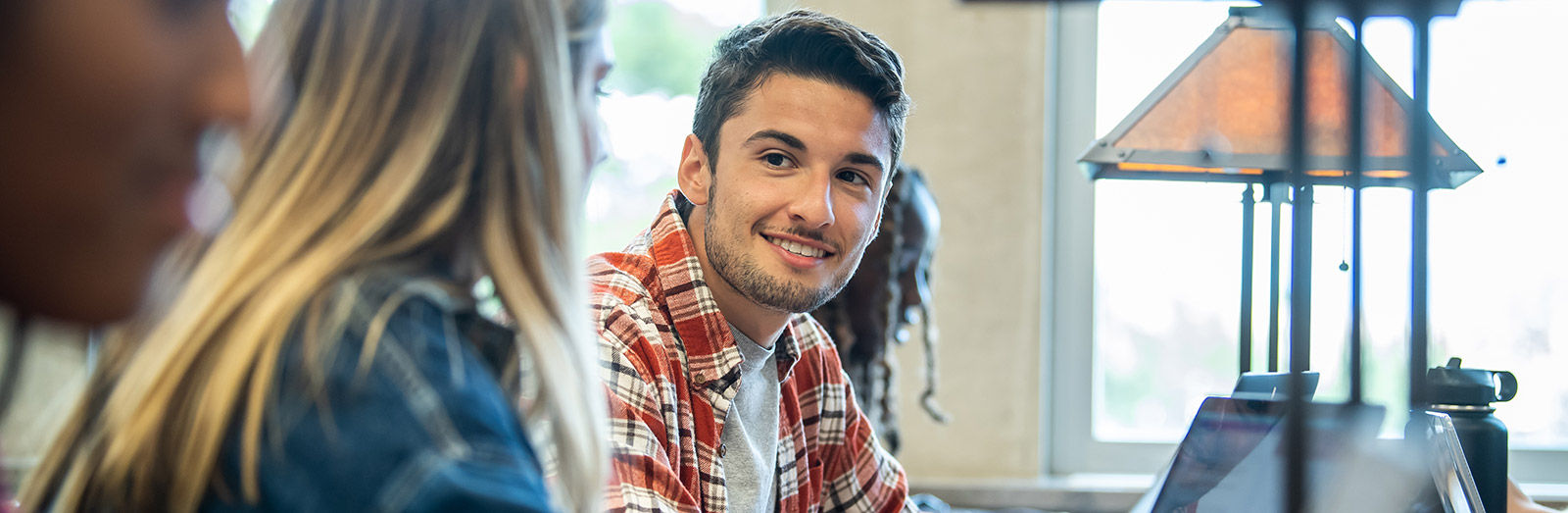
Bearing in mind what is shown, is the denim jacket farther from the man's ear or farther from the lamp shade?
the lamp shade

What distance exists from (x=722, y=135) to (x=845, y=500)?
1.66 feet

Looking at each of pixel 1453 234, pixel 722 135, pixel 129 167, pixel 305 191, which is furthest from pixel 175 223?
pixel 1453 234

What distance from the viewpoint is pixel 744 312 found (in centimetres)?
148

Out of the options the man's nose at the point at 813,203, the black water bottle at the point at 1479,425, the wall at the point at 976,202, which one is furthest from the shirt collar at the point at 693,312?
the wall at the point at 976,202

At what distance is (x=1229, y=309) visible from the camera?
9.32 ft

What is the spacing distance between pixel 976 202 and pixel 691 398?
1435mm

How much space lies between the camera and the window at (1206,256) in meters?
2.73

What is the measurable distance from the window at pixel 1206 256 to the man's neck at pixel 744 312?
4.92ft

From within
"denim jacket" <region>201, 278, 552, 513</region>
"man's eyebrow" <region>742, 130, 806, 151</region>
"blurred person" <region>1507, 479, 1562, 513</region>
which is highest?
"man's eyebrow" <region>742, 130, 806, 151</region>

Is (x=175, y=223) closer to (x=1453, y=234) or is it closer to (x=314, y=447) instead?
(x=314, y=447)

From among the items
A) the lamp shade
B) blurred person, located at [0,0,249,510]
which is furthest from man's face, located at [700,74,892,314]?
blurred person, located at [0,0,249,510]

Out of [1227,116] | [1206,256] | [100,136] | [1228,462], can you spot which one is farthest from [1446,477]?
[1206,256]

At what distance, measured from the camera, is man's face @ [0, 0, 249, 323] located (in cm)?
40

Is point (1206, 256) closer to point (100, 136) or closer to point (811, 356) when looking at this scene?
point (811, 356)
